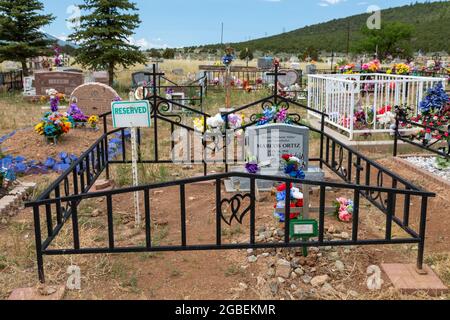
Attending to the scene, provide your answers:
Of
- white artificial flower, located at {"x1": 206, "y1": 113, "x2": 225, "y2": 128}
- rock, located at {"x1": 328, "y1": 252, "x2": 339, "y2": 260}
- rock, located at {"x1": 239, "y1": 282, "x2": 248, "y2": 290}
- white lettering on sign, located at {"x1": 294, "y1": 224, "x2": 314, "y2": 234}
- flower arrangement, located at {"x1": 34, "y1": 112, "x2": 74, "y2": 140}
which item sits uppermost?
white artificial flower, located at {"x1": 206, "y1": 113, "x2": 225, "y2": 128}

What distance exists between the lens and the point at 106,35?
20.8 m

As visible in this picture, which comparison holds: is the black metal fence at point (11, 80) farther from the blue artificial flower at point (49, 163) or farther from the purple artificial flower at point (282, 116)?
the purple artificial flower at point (282, 116)

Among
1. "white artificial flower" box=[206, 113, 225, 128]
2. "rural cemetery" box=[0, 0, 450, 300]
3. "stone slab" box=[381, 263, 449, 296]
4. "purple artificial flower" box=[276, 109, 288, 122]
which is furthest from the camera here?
"white artificial flower" box=[206, 113, 225, 128]

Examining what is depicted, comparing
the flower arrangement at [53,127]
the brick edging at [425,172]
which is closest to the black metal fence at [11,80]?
the flower arrangement at [53,127]

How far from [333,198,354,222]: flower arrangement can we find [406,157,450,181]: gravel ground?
1.99 meters

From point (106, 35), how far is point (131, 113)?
1721cm

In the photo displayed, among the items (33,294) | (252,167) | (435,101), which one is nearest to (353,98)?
(435,101)

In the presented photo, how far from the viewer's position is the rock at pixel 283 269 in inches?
147

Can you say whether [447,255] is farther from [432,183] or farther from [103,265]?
[103,265]

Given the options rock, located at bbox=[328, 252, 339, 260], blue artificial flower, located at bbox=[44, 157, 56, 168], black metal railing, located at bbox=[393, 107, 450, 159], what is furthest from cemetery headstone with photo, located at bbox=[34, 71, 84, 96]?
rock, located at bbox=[328, 252, 339, 260]

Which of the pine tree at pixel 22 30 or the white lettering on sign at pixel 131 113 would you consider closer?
the white lettering on sign at pixel 131 113

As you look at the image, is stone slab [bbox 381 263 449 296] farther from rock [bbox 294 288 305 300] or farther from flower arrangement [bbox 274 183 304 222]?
flower arrangement [bbox 274 183 304 222]

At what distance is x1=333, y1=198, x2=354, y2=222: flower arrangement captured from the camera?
16.4 feet

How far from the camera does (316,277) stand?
371 cm
